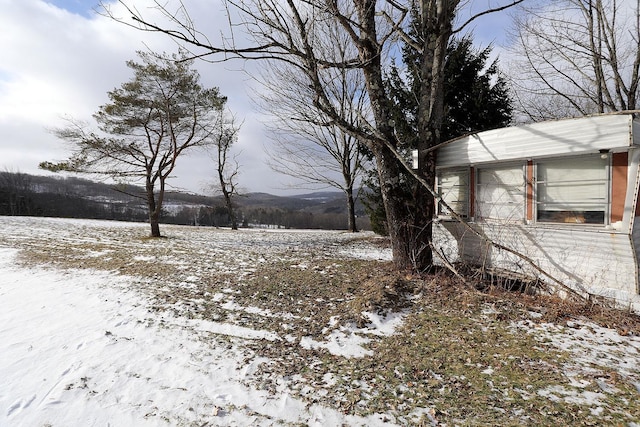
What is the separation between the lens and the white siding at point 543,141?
13.8 ft

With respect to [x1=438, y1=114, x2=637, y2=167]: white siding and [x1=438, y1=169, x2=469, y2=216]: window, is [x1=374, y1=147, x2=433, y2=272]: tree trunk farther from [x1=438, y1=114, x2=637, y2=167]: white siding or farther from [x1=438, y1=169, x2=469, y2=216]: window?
[x1=438, y1=114, x2=637, y2=167]: white siding

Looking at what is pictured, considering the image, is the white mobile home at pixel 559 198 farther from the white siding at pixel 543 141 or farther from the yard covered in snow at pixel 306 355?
the yard covered in snow at pixel 306 355

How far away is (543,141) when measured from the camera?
4945 millimetres

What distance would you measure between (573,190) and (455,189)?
210 centimetres

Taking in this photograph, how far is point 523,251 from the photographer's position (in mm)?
5473

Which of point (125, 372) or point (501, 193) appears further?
point (501, 193)

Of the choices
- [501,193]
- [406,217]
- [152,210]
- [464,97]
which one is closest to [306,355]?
[406,217]

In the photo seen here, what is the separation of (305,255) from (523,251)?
206 inches

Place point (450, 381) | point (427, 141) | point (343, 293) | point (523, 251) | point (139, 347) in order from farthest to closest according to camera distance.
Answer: point (427, 141) < point (523, 251) < point (343, 293) < point (139, 347) < point (450, 381)

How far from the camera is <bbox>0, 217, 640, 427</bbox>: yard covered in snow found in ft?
8.14

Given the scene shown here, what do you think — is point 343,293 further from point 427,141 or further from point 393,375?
point 427,141

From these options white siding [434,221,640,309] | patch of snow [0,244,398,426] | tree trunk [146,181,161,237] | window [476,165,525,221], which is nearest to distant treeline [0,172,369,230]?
tree trunk [146,181,161,237]

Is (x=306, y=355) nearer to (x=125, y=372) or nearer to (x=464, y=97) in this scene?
(x=125, y=372)

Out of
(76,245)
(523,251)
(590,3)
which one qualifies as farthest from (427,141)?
(76,245)
